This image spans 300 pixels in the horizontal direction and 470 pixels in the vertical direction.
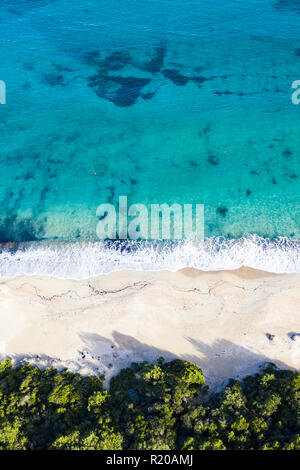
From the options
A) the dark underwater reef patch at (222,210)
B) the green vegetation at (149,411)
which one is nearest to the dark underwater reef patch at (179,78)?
the dark underwater reef patch at (222,210)

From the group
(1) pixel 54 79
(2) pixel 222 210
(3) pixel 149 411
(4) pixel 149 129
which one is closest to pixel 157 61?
(4) pixel 149 129

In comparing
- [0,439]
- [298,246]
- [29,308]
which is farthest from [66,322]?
[298,246]

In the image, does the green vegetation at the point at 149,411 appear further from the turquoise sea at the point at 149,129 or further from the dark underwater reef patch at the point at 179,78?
the dark underwater reef patch at the point at 179,78

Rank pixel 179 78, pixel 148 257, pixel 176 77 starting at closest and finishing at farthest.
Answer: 1. pixel 148 257
2. pixel 179 78
3. pixel 176 77

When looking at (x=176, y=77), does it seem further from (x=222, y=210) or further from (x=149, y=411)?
(x=149, y=411)

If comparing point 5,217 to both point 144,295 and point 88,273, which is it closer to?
point 88,273

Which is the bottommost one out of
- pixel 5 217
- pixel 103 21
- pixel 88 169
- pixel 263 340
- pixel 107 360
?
pixel 107 360
